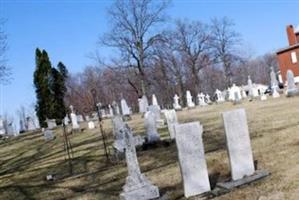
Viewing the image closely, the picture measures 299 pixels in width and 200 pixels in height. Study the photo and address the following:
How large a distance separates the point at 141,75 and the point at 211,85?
46082 millimetres

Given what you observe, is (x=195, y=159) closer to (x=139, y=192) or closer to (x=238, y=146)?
(x=238, y=146)

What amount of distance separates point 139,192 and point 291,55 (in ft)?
181

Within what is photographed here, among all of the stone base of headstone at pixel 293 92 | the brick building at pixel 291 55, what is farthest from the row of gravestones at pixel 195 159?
the brick building at pixel 291 55

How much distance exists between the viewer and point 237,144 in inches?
322

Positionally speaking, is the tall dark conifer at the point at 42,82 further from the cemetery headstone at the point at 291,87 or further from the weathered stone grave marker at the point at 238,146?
the weathered stone grave marker at the point at 238,146

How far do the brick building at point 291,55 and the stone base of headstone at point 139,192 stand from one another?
5333cm

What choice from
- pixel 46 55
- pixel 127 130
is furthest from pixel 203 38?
pixel 127 130

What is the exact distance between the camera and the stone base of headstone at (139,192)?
26.0 feet

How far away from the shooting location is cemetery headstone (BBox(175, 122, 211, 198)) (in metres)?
7.79

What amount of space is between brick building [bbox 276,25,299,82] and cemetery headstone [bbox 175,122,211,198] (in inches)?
2091

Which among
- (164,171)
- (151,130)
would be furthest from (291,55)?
(164,171)

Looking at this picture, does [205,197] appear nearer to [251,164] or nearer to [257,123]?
[251,164]

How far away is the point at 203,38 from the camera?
69.2 m

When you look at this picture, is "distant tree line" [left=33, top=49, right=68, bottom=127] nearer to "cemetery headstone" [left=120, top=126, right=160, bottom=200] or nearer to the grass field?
the grass field
